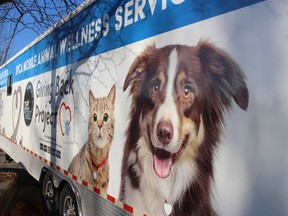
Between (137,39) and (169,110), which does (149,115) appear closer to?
(169,110)

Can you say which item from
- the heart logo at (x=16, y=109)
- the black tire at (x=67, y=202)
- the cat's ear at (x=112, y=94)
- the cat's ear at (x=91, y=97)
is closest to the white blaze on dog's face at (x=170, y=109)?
the cat's ear at (x=112, y=94)

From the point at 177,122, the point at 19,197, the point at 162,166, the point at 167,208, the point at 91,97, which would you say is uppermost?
the point at 91,97

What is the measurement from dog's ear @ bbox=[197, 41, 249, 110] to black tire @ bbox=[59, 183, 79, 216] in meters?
3.03

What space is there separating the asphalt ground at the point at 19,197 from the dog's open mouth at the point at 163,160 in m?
4.18

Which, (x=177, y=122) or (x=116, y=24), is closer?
(x=177, y=122)

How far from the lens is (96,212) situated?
408cm

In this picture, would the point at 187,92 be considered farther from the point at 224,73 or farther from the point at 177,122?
the point at 224,73

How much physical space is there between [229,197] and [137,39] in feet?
5.27

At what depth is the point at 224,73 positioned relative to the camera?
234 cm

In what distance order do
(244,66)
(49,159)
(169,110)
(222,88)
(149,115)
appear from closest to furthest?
(244,66) → (222,88) → (169,110) → (149,115) → (49,159)

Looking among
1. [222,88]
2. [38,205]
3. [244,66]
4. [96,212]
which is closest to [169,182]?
[222,88]

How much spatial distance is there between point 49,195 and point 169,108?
13.0 feet

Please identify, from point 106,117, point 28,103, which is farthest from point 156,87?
point 28,103

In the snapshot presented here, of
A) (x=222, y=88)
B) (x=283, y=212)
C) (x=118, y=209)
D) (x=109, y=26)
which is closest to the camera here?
(x=283, y=212)
